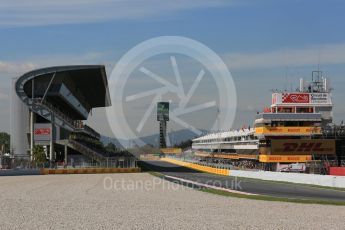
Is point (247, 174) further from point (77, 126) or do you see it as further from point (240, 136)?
point (240, 136)

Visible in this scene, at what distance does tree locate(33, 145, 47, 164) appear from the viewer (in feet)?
248

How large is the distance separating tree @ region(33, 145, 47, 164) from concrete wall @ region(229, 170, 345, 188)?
2511 centimetres

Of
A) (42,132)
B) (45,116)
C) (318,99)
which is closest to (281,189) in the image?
(45,116)

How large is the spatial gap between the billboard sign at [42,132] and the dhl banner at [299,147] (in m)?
30.8

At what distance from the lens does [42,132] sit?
262 feet

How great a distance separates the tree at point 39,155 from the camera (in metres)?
75.5

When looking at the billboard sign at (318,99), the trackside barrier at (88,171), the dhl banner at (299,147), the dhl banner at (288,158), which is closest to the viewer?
the trackside barrier at (88,171)

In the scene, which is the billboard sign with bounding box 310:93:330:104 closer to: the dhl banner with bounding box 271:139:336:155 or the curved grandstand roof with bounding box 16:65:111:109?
the dhl banner with bounding box 271:139:336:155

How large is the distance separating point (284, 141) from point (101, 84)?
33.5 metres

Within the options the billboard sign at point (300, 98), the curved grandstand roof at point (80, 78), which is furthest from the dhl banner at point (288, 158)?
the curved grandstand roof at point (80, 78)

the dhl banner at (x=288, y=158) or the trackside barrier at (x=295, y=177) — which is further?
the dhl banner at (x=288, y=158)

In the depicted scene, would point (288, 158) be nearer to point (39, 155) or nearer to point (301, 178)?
point (39, 155)

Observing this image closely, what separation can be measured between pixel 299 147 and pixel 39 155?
118 ft

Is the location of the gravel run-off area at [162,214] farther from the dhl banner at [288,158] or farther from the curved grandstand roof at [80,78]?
the dhl banner at [288,158]
